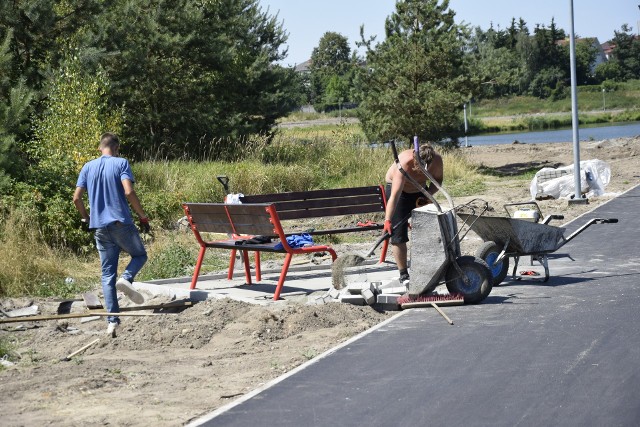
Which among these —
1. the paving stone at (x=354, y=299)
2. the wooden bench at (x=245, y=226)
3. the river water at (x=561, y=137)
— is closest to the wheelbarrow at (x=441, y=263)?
the paving stone at (x=354, y=299)

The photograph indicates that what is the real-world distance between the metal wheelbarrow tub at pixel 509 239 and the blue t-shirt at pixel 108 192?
3519mm

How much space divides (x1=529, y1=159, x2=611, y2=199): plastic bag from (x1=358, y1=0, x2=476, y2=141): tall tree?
894 cm

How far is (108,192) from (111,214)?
0.21 metres

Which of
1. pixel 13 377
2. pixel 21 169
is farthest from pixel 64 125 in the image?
pixel 13 377

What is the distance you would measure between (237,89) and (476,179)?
10.5 metres

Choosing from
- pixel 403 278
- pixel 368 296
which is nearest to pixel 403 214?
pixel 403 278

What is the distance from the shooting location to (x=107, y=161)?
9398 millimetres

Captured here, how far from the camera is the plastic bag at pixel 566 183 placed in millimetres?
21594

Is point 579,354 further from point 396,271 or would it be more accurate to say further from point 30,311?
point 30,311

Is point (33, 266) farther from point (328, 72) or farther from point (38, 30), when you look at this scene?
point (328, 72)

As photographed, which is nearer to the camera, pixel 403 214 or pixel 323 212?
Answer: pixel 403 214

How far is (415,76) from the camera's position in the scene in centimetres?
3241

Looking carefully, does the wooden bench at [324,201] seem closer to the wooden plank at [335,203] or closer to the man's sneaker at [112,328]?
the wooden plank at [335,203]

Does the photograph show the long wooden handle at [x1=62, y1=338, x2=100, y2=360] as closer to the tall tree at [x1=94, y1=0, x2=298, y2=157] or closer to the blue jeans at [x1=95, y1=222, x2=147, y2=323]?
the blue jeans at [x1=95, y1=222, x2=147, y2=323]
